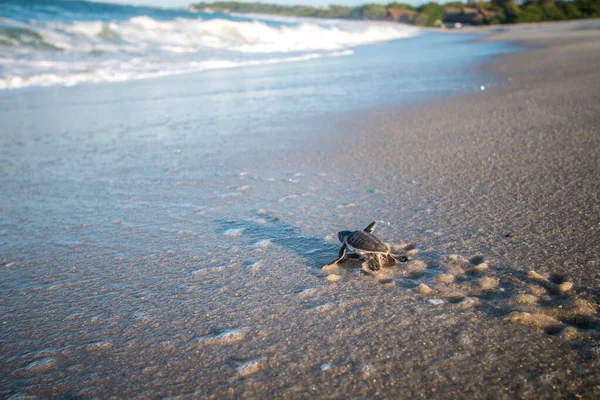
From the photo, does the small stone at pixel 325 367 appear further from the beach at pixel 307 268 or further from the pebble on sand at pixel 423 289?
the pebble on sand at pixel 423 289

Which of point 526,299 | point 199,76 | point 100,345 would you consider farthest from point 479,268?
point 199,76

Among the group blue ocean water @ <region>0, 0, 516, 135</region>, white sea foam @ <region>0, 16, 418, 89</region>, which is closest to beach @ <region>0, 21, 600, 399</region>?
blue ocean water @ <region>0, 0, 516, 135</region>

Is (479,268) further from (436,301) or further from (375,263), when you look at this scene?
(375,263)

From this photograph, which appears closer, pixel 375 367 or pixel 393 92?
pixel 375 367

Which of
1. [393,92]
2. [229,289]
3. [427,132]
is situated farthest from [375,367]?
[393,92]

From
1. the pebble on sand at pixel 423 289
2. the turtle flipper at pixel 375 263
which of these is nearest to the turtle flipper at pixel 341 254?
the turtle flipper at pixel 375 263

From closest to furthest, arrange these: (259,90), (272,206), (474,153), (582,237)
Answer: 1. (582,237)
2. (272,206)
3. (474,153)
4. (259,90)

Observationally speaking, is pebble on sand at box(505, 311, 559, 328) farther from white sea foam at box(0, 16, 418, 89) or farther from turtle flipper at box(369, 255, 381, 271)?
white sea foam at box(0, 16, 418, 89)

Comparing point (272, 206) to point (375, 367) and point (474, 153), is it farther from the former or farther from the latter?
point (474, 153)

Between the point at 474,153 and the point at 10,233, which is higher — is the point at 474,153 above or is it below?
above
